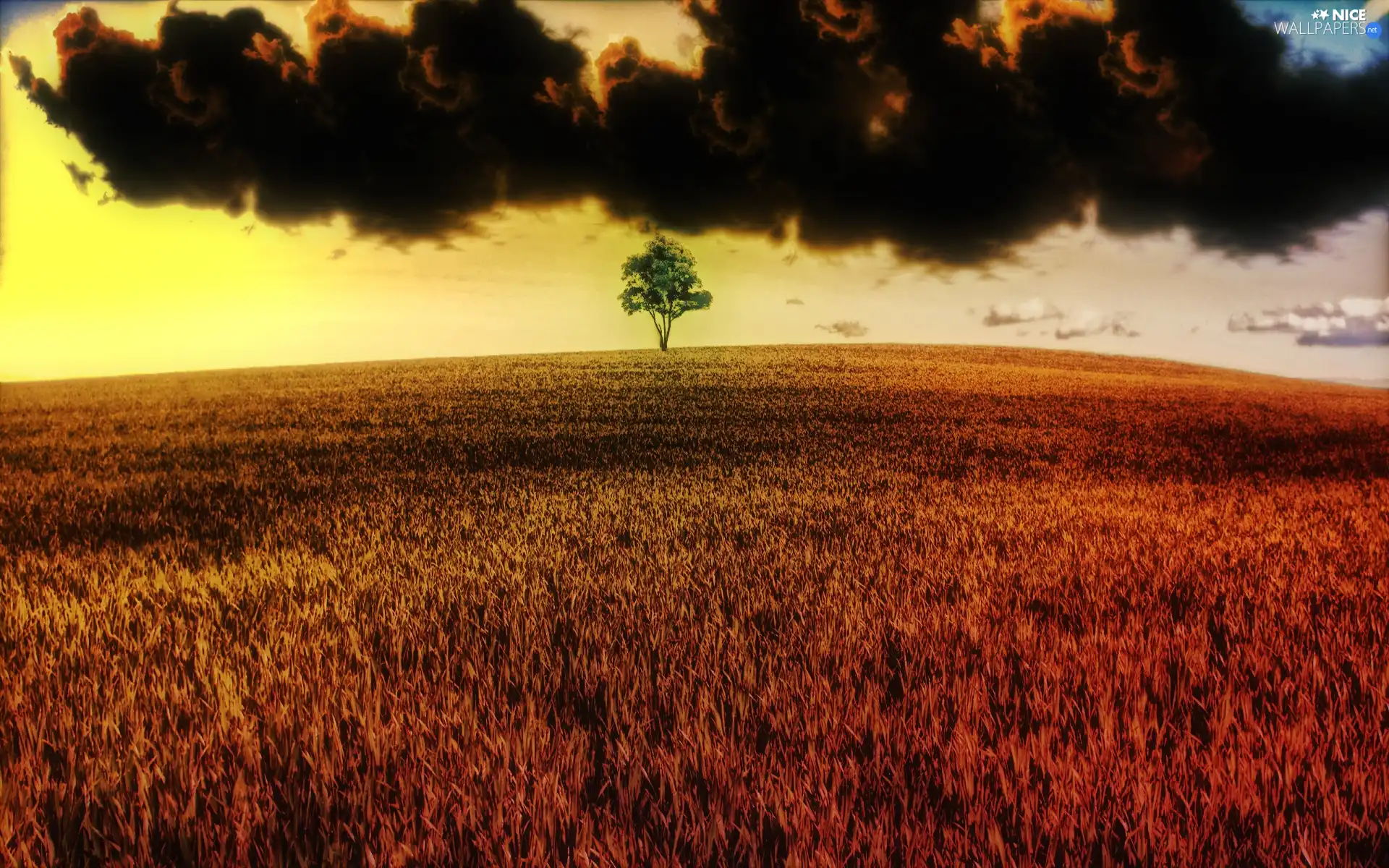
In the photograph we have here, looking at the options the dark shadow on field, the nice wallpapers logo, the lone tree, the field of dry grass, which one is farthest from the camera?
the lone tree

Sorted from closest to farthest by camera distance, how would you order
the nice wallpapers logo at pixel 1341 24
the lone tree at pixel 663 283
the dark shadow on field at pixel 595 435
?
1. the dark shadow on field at pixel 595 435
2. the nice wallpapers logo at pixel 1341 24
3. the lone tree at pixel 663 283

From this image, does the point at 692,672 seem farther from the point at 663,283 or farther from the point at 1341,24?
the point at 663,283

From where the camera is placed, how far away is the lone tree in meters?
38.8

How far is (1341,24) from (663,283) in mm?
30506

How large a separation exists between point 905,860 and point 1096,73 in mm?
18630

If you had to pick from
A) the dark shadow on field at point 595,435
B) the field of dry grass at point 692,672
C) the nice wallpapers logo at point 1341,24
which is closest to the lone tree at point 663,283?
the dark shadow on field at point 595,435

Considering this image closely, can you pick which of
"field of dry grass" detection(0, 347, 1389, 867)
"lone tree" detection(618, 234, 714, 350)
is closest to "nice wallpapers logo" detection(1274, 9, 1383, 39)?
"field of dry grass" detection(0, 347, 1389, 867)

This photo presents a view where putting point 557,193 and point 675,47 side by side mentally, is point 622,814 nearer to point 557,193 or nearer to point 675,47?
point 675,47

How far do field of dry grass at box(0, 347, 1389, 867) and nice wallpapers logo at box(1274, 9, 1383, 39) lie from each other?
7219 mm

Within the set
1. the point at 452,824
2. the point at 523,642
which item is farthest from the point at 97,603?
the point at 452,824

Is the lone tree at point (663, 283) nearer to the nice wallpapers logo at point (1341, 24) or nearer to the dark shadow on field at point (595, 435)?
the dark shadow on field at point (595, 435)

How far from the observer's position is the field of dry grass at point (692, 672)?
2109 millimetres

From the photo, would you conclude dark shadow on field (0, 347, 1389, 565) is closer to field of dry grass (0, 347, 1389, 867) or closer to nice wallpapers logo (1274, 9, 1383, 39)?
field of dry grass (0, 347, 1389, 867)

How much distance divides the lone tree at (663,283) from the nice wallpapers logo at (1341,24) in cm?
2832
